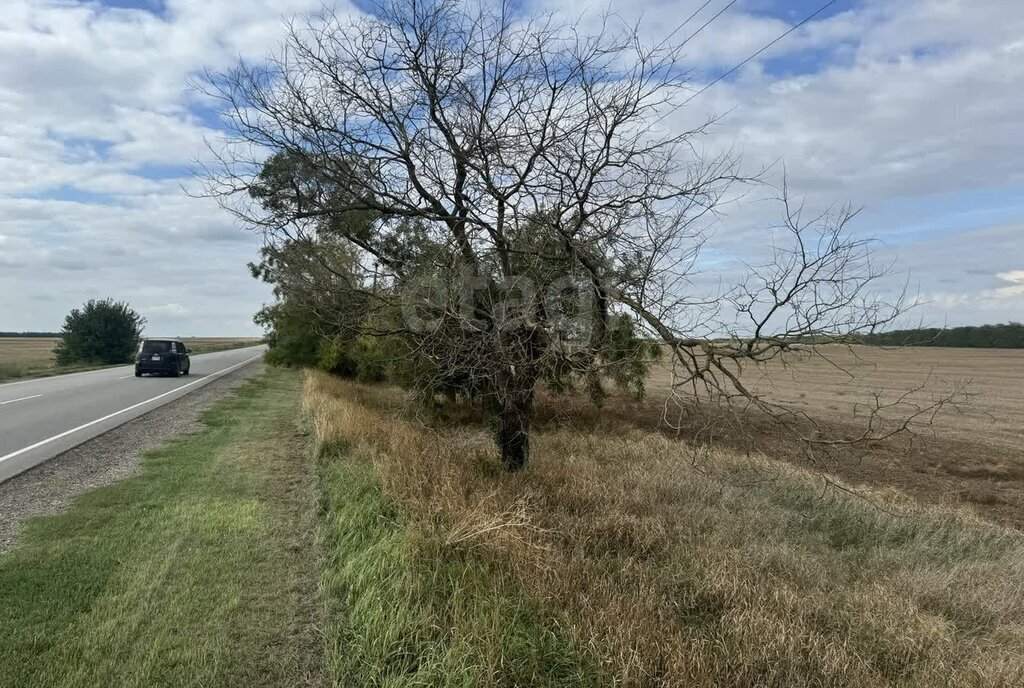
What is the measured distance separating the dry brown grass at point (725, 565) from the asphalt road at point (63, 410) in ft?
16.1

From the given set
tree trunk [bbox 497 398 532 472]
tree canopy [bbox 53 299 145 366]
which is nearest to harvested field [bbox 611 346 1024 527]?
tree trunk [bbox 497 398 532 472]

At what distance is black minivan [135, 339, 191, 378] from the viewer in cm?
2986

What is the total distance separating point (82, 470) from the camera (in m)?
9.18

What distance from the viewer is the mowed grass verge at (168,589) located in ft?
12.7

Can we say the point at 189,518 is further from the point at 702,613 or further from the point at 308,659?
the point at 702,613

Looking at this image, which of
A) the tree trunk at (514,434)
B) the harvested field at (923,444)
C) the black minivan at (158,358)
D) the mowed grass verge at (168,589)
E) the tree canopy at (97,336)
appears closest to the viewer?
the mowed grass verge at (168,589)

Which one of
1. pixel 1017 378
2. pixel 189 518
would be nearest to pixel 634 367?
pixel 189 518

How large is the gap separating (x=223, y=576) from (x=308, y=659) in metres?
1.52

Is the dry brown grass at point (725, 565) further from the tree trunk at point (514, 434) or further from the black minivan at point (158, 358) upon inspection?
the black minivan at point (158, 358)

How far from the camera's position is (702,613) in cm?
474

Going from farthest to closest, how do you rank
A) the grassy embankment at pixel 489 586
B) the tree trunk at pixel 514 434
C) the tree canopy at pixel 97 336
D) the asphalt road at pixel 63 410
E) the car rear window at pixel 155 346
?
the tree canopy at pixel 97 336, the car rear window at pixel 155 346, the asphalt road at pixel 63 410, the tree trunk at pixel 514 434, the grassy embankment at pixel 489 586

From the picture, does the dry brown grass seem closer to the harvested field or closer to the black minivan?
the harvested field

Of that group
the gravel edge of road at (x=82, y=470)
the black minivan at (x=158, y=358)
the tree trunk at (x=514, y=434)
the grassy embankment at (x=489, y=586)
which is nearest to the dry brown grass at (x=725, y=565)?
the grassy embankment at (x=489, y=586)

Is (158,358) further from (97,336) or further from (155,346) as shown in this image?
(97,336)
